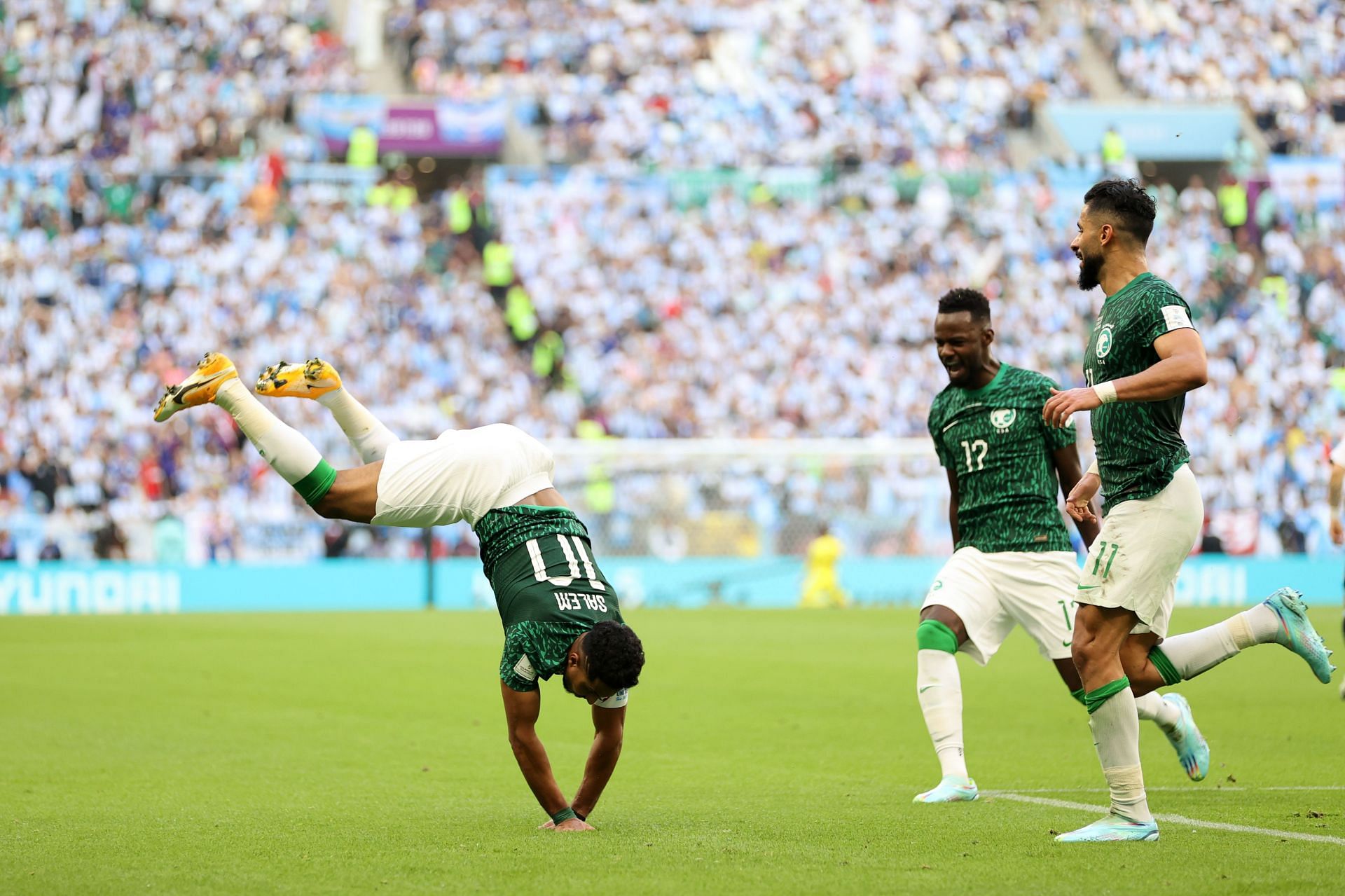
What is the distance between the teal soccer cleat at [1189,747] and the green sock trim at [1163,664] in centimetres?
73

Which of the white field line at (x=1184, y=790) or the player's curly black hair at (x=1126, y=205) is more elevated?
the player's curly black hair at (x=1126, y=205)

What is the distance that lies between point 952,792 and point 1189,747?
108cm

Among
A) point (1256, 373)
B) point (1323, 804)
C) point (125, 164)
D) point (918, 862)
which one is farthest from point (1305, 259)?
point (918, 862)

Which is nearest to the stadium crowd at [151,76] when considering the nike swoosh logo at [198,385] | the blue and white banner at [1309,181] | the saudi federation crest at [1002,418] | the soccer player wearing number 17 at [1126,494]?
the blue and white banner at [1309,181]

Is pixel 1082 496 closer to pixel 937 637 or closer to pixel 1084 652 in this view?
pixel 1084 652

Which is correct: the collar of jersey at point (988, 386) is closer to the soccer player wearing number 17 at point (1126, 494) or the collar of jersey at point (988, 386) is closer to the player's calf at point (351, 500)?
the soccer player wearing number 17 at point (1126, 494)

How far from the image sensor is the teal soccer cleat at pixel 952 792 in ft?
23.4

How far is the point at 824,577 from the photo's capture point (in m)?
25.1

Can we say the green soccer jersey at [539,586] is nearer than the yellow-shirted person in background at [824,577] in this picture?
Yes

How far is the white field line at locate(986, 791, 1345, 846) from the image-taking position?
5.95 m

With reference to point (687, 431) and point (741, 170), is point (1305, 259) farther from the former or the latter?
point (687, 431)

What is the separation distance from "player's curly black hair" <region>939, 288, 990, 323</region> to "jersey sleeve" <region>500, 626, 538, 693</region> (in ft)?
8.44

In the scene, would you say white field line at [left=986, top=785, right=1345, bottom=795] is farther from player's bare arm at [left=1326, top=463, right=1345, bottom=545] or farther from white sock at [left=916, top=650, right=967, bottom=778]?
player's bare arm at [left=1326, top=463, right=1345, bottom=545]

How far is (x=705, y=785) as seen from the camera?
316 inches
